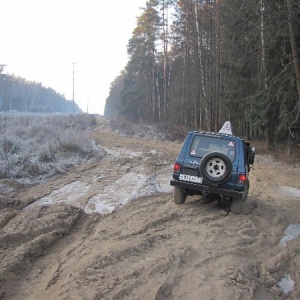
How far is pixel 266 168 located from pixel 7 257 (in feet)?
38.1

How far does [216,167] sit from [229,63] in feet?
45.0

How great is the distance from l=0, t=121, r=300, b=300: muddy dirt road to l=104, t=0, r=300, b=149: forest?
6876mm

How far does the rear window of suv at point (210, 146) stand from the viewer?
748cm

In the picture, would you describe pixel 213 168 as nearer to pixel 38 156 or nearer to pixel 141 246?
pixel 141 246

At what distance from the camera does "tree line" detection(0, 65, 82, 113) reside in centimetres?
9958

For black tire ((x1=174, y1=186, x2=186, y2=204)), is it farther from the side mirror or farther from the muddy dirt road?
the side mirror

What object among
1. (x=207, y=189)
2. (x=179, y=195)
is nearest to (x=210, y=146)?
(x=207, y=189)

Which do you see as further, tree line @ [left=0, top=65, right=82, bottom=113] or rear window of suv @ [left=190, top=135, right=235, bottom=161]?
tree line @ [left=0, top=65, right=82, bottom=113]

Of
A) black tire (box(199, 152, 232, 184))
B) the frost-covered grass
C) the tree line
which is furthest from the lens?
the tree line

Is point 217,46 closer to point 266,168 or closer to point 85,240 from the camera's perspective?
point 266,168

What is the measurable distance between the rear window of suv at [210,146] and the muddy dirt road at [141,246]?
1327 mm

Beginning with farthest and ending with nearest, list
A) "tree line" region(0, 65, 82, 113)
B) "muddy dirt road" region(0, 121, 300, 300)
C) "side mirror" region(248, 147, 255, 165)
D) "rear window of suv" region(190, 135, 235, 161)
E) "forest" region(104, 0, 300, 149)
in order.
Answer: "tree line" region(0, 65, 82, 113) < "forest" region(104, 0, 300, 149) < "side mirror" region(248, 147, 255, 165) < "rear window of suv" region(190, 135, 235, 161) < "muddy dirt road" region(0, 121, 300, 300)

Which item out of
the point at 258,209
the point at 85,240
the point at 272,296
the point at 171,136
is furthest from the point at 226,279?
the point at 171,136

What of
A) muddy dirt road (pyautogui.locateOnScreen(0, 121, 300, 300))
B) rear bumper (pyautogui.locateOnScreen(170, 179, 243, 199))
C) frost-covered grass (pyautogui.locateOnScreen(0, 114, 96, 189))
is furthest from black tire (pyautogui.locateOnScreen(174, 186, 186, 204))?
frost-covered grass (pyautogui.locateOnScreen(0, 114, 96, 189))
